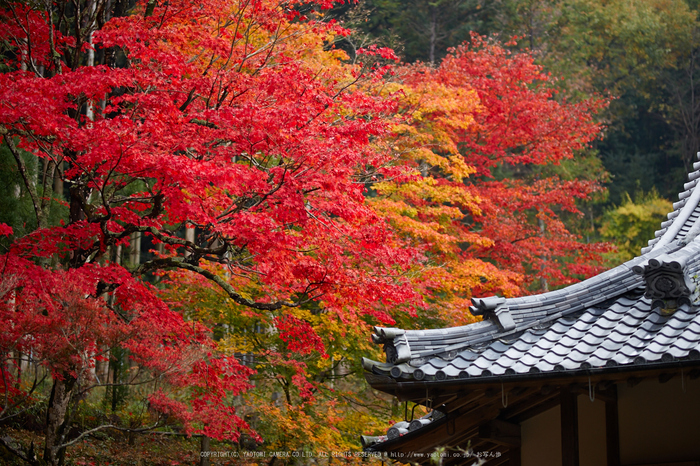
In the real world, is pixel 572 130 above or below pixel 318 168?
above

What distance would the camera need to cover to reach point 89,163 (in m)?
7.92

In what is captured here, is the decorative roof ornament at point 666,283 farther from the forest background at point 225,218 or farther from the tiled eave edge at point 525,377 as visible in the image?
the forest background at point 225,218

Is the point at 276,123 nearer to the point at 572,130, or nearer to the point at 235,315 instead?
the point at 235,315

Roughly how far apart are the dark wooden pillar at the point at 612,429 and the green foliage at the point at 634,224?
69.3ft

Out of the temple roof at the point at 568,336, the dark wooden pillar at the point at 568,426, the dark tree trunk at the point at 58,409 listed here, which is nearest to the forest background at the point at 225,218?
the dark tree trunk at the point at 58,409

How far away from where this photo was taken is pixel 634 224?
83.3ft

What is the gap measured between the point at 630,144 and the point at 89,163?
29289mm

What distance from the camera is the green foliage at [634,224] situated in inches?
982

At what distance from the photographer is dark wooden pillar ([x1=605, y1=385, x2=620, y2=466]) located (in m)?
4.60

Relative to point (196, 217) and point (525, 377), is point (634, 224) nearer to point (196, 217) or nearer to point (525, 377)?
point (196, 217)

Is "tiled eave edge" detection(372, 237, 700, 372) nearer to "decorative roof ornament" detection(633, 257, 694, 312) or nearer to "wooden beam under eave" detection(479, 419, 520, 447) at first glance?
"decorative roof ornament" detection(633, 257, 694, 312)

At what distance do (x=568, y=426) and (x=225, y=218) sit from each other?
5.55m

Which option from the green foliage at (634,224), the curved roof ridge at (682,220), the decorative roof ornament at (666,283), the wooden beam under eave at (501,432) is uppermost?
the green foliage at (634,224)

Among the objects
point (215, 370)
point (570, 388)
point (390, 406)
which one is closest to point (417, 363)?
point (570, 388)
